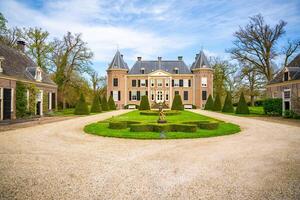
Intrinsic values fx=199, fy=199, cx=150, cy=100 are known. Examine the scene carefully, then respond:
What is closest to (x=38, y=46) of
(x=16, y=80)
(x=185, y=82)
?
(x=16, y=80)

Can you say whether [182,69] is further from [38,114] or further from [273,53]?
[38,114]

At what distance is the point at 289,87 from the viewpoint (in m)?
23.1

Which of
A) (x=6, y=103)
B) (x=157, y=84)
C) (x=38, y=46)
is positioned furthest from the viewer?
(x=157, y=84)

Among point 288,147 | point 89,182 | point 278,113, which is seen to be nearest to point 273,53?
point 278,113

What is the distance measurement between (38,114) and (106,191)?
2347 cm

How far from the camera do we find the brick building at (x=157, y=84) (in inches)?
1666

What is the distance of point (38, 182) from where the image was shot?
183 inches

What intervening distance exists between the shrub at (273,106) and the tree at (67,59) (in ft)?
88.0

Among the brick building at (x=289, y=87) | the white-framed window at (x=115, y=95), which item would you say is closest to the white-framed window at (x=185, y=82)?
the white-framed window at (x=115, y=95)

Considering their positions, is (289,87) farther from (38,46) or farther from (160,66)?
(38,46)

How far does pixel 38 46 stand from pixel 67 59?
14.6 feet

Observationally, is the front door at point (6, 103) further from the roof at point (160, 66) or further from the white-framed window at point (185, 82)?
the white-framed window at point (185, 82)

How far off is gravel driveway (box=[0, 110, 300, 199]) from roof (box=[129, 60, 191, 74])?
3644 centimetres

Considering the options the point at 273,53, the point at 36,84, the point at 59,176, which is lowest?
the point at 59,176
